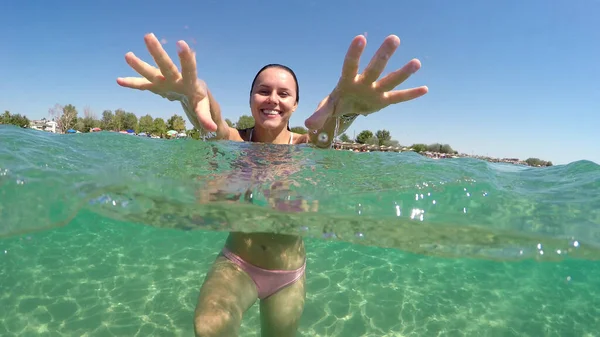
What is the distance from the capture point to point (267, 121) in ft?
12.6

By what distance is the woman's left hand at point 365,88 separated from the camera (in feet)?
8.33

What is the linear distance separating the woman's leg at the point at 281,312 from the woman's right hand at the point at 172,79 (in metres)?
1.92

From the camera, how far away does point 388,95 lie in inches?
114

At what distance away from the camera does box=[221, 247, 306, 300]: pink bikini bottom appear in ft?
11.1

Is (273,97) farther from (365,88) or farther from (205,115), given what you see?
(365,88)

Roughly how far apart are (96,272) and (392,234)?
7.04 metres

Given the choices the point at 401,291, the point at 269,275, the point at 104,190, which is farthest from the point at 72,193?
the point at 401,291

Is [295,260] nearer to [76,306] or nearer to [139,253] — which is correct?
[76,306]

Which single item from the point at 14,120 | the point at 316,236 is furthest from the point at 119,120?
the point at 316,236

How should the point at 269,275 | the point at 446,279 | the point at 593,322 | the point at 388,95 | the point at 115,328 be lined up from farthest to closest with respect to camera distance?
the point at 446,279 → the point at 593,322 → the point at 115,328 → the point at 269,275 → the point at 388,95

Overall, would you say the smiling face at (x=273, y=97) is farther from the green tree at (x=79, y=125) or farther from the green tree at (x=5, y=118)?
the green tree at (x=79, y=125)

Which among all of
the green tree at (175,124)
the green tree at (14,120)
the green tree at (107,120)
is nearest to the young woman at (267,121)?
the green tree at (14,120)

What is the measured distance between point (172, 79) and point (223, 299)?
2051mm

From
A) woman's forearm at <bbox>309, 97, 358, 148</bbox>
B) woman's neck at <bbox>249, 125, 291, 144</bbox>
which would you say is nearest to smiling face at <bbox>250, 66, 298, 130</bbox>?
woman's neck at <bbox>249, 125, 291, 144</bbox>
